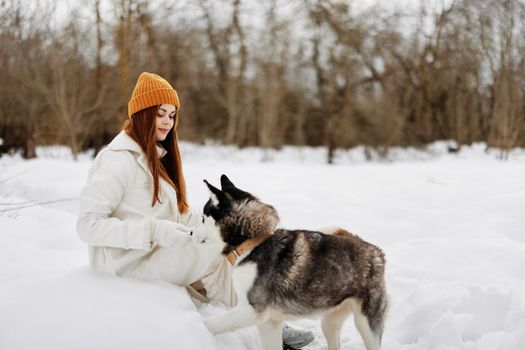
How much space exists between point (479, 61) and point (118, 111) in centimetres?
1218

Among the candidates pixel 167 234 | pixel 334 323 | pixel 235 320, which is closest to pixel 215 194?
pixel 167 234

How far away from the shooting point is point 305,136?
18.6m

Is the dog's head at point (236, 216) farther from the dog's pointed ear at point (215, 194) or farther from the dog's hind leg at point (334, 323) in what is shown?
the dog's hind leg at point (334, 323)

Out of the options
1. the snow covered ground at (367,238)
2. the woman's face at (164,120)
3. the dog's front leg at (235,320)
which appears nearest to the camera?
the snow covered ground at (367,238)

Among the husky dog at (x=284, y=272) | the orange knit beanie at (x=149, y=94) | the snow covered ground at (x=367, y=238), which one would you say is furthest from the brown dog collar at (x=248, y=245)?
the orange knit beanie at (x=149, y=94)

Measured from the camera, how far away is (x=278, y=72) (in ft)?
52.5

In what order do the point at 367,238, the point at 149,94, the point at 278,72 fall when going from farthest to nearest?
the point at 278,72
the point at 367,238
the point at 149,94

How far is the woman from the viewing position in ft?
8.63

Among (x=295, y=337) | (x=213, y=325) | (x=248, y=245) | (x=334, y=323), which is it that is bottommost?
(x=295, y=337)

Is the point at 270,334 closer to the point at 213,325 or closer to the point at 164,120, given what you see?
the point at 213,325

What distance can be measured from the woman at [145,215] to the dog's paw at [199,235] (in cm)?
4

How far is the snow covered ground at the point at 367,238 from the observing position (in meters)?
2.31

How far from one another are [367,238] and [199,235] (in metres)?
3.29

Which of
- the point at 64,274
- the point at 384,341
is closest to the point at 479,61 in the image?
the point at 384,341
